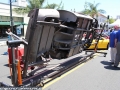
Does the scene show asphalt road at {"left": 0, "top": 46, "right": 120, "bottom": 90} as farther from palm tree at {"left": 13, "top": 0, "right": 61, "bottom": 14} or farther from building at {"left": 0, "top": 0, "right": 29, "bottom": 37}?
palm tree at {"left": 13, "top": 0, "right": 61, "bottom": 14}

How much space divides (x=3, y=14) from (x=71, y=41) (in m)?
23.6

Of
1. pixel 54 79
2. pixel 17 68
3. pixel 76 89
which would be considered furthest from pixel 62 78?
pixel 17 68

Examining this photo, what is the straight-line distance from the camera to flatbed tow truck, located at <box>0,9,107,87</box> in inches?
175

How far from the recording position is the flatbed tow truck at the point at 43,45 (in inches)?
175

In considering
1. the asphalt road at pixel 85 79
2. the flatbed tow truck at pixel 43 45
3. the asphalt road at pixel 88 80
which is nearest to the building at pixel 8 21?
the asphalt road at pixel 85 79

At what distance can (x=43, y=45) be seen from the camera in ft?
19.0

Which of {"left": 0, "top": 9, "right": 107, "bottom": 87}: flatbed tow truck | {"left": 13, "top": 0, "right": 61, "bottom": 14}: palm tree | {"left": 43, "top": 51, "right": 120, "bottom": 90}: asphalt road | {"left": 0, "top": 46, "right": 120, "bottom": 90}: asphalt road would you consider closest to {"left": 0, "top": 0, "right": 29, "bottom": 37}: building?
{"left": 13, "top": 0, "right": 61, "bottom": 14}: palm tree

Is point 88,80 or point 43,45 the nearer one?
point 43,45

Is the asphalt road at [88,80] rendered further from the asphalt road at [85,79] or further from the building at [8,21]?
the building at [8,21]

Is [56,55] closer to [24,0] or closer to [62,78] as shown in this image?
[62,78]

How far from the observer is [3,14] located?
28.4 meters

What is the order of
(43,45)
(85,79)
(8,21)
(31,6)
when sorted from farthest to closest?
1. (31,6)
2. (8,21)
3. (85,79)
4. (43,45)

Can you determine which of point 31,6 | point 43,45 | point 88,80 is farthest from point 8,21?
point 88,80

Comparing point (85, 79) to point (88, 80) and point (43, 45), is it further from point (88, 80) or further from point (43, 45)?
point (43, 45)
